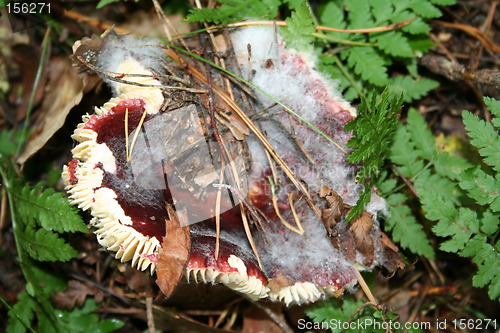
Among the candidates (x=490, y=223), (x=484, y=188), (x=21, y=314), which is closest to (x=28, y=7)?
(x=21, y=314)

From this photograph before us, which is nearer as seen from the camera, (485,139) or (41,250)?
(485,139)

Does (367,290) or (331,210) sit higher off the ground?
(331,210)

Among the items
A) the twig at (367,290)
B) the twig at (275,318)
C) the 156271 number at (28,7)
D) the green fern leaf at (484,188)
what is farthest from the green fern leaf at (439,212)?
the 156271 number at (28,7)

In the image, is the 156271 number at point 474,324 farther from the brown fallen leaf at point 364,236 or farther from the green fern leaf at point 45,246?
the green fern leaf at point 45,246

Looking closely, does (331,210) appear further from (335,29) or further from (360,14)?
(360,14)

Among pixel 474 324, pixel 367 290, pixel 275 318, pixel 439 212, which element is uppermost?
pixel 439 212

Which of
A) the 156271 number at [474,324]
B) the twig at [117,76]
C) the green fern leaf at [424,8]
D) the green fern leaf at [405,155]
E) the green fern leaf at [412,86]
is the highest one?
the green fern leaf at [424,8]

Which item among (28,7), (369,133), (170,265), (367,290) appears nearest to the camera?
(170,265)
